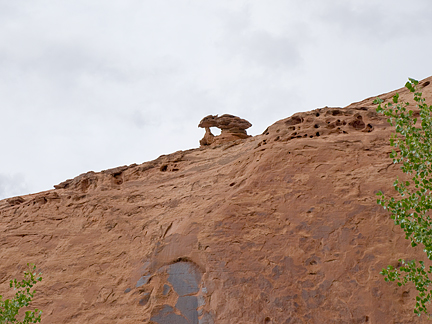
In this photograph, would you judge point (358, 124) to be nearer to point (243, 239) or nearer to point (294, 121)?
point (294, 121)

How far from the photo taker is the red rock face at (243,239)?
1156 cm

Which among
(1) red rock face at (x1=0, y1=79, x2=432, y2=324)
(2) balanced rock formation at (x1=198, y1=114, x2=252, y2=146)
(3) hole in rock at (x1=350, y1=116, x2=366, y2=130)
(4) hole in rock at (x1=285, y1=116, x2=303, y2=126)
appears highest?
(2) balanced rock formation at (x1=198, y1=114, x2=252, y2=146)

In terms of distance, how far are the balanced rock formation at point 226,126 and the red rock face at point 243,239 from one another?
435 cm

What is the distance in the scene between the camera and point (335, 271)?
11.6 metres

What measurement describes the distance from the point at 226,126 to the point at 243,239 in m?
10.4

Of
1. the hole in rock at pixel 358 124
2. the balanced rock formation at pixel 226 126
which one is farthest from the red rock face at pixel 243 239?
the balanced rock formation at pixel 226 126

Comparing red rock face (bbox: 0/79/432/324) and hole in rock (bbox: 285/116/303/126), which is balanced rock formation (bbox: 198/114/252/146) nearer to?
red rock face (bbox: 0/79/432/324)

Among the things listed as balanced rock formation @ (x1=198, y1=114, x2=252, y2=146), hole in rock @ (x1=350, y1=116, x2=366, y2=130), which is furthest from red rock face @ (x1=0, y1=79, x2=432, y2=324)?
balanced rock formation @ (x1=198, y1=114, x2=252, y2=146)

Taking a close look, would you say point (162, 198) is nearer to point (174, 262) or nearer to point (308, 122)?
point (174, 262)

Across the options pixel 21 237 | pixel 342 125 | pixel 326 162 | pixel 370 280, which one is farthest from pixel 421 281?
pixel 21 237

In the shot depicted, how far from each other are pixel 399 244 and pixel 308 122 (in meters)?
5.30

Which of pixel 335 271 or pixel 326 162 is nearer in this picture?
pixel 335 271

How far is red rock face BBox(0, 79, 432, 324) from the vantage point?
1156cm

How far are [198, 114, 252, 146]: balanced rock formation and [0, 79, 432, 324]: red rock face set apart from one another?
435 centimetres
